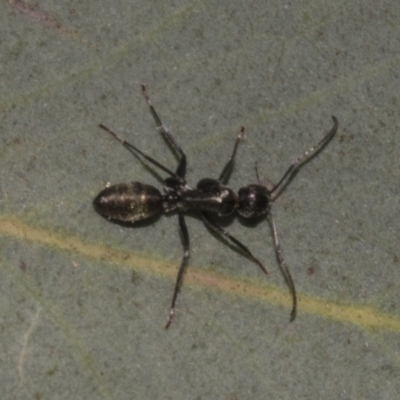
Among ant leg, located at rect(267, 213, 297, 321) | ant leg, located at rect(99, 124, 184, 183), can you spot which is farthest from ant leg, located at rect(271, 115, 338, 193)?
ant leg, located at rect(99, 124, 184, 183)

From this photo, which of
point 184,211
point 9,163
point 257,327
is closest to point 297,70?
point 184,211

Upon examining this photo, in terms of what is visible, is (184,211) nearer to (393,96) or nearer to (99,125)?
(99,125)

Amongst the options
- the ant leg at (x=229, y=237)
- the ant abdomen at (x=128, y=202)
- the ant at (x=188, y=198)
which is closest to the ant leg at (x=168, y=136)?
the ant at (x=188, y=198)

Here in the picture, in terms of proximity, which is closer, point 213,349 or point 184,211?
point 213,349

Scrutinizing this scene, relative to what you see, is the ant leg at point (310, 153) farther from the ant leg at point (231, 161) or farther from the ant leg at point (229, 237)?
the ant leg at point (229, 237)

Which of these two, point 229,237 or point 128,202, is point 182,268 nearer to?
point 229,237
